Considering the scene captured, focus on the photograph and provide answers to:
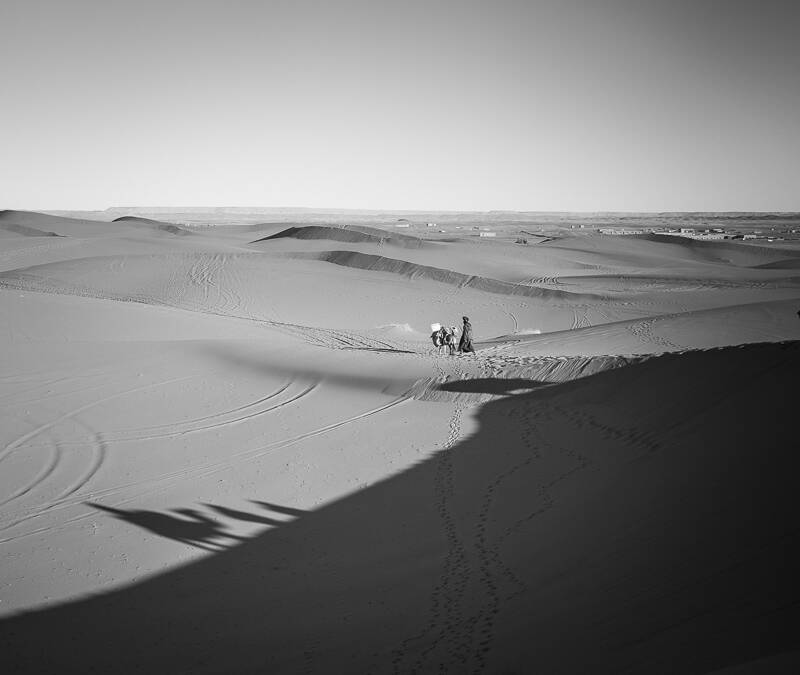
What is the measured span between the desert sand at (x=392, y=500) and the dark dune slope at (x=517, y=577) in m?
0.03

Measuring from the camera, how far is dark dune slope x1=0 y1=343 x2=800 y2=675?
15.1ft

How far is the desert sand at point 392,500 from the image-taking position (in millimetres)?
5176

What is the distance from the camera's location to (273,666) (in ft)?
17.3

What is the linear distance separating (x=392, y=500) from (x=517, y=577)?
314 cm

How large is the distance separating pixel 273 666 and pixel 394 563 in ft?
7.09

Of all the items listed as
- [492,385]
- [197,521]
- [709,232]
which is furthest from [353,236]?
[709,232]

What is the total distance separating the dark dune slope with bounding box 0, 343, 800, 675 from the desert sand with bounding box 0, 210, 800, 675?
0.11 ft

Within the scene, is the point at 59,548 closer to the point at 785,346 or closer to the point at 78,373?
the point at 78,373

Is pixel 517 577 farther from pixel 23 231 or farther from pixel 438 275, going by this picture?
pixel 23 231

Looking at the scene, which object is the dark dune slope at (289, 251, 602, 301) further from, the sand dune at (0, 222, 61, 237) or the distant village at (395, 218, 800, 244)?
the sand dune at (0, 222, 61, 237)

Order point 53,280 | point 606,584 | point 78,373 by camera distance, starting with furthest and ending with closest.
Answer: point 53,280 < point 78,373 < point 606,584

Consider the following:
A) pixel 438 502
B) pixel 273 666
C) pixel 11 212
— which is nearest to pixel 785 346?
pixel 438 502

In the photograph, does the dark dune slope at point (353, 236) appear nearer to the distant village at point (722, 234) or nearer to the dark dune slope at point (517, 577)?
the distant village at point (722, 234)

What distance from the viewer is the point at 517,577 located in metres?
6.36
